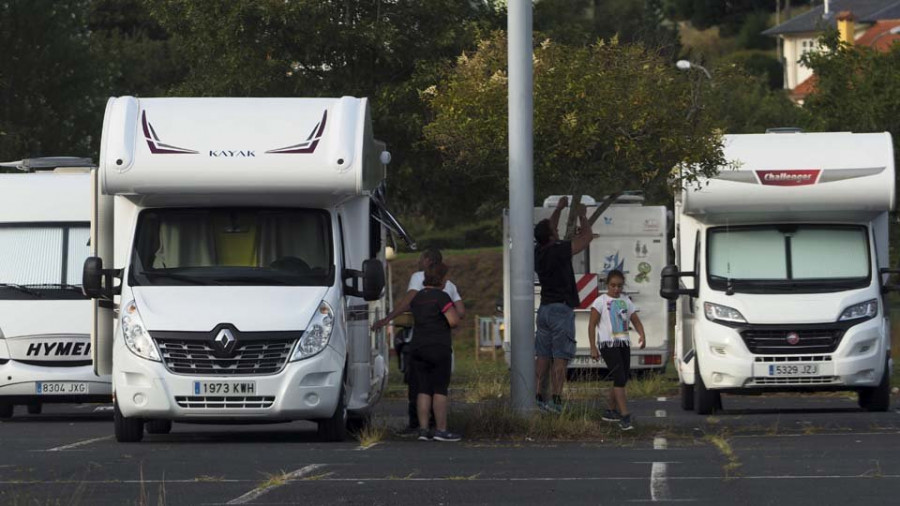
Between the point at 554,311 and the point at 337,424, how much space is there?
250cm

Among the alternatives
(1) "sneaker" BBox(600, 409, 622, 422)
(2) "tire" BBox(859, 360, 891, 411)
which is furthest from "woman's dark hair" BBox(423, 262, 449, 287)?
(2) "tire" BBox(859, 360, 891, 411)

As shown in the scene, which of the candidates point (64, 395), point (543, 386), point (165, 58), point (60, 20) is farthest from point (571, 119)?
point (165, 58)

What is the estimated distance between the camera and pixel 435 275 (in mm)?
16500

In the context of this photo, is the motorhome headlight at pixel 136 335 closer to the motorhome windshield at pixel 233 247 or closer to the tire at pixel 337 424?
the motorhome windshield at pixel 233 247

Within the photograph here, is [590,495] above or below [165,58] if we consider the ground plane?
below

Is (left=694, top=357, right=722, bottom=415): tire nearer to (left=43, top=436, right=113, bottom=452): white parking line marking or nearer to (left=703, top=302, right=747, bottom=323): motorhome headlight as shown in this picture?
(left=703, top=302, right=747, bottom=323): motorhome headlight

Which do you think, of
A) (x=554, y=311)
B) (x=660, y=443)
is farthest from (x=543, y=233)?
(x=660, y=443)

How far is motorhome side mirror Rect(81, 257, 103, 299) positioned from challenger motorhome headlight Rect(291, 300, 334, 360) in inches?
72.7

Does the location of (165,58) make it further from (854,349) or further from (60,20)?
(854,349)

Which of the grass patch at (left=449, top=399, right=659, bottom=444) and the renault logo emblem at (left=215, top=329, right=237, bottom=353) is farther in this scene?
the grass patch at (left=449, top=399, right=659, bottom=444)

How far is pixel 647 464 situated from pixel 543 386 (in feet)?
12.6

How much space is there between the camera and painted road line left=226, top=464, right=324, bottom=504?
1193cm

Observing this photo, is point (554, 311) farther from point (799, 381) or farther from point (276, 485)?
point (276, 485)

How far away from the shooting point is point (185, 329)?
1582cm
